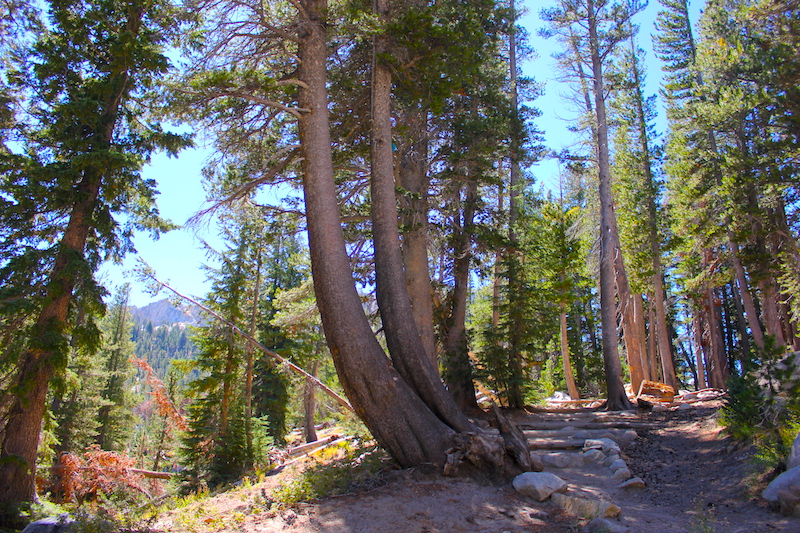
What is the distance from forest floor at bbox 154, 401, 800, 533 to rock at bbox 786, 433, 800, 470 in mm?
487

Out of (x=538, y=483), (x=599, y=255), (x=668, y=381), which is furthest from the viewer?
(x=668, y=381)

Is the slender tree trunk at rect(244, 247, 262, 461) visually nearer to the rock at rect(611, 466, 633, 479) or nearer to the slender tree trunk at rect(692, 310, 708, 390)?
the rock at rect(611, 466, 633, 479)

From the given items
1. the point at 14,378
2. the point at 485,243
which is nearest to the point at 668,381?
the point at 485,243

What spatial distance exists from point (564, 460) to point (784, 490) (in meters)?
3.67

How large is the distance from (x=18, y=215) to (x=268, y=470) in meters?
11.0

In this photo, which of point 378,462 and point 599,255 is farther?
point 599,255

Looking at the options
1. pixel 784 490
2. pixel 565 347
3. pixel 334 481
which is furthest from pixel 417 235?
pixel 565 347

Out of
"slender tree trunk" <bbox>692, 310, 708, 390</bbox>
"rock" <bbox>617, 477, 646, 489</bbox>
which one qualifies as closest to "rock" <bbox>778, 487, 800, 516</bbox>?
"rock" <bbox>617, 477, 646, 489</bbox>

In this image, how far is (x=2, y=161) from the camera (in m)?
10.1

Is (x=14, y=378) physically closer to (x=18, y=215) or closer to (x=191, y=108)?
(x=18, y=215)

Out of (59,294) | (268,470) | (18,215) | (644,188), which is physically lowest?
(268,470)

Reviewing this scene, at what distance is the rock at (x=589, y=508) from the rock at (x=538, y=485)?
30cm

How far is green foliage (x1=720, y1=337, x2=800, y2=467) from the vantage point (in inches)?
236

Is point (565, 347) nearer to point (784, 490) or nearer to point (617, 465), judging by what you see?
point (617, 465)
